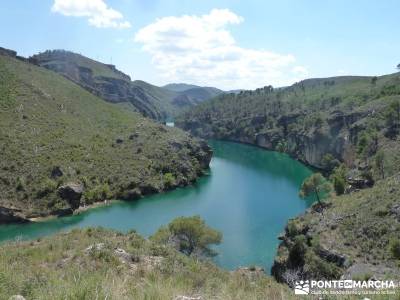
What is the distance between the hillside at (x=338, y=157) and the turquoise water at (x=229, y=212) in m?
5.96

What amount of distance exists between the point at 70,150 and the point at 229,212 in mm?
32174

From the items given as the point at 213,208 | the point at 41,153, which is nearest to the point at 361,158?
the point at 213,208

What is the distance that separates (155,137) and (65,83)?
3077 cm

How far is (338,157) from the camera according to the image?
10469cm

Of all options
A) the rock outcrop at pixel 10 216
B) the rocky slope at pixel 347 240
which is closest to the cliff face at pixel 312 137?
the rocky slope at pixel 347 240

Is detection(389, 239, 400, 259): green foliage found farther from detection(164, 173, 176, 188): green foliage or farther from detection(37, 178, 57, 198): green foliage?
detection(164, 173, 176, 188): green foliage

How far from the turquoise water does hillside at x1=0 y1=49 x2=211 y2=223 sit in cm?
348

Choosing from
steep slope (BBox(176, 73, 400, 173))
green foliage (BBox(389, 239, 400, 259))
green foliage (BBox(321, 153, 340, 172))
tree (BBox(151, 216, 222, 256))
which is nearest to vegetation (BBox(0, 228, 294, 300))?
green foliage (BBox(389, 239, 400, 259))

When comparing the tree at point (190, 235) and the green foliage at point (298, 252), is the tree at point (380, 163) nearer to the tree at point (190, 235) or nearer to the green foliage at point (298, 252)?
the green foliage at point (298, 252)

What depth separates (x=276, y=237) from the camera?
5278cm

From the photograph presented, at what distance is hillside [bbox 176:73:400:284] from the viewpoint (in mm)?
34438

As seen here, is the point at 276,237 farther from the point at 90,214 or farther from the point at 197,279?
the point at 197,279

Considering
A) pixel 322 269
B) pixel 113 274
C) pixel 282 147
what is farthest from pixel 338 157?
pixel 113 274

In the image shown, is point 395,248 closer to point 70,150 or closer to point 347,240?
point 347,240
